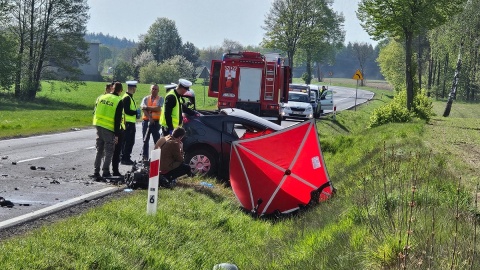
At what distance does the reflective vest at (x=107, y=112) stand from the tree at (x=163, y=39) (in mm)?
111639

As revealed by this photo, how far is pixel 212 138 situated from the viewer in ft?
45.2

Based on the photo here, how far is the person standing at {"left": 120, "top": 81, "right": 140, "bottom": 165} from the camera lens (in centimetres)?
1425

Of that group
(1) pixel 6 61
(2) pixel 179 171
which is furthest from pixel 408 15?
(1) pixel 6 61

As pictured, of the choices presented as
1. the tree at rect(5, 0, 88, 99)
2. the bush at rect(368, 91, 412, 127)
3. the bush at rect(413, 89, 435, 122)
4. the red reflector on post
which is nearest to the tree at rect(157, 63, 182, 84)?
the tree at rect(5, 0, 88, 99)

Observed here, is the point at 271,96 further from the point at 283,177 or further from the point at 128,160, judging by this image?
the point at 283,177

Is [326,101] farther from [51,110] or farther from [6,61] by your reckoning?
[6,61]

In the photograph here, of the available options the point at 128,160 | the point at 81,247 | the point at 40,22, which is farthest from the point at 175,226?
the point at 40,22

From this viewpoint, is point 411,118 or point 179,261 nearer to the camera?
point 179,261

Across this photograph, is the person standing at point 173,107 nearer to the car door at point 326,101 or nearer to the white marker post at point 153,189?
the white marker post at point 153,189

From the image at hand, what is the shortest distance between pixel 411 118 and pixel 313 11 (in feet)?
148

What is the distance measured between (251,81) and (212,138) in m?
13.6

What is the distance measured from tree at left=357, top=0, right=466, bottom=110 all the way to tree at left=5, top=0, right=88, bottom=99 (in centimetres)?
Answer: 3252

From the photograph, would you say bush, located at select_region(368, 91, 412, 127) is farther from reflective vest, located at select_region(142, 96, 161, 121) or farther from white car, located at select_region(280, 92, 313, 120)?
reflective vest, located at select_region(142, 96, 161, 121)

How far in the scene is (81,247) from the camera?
7023 millimetres
